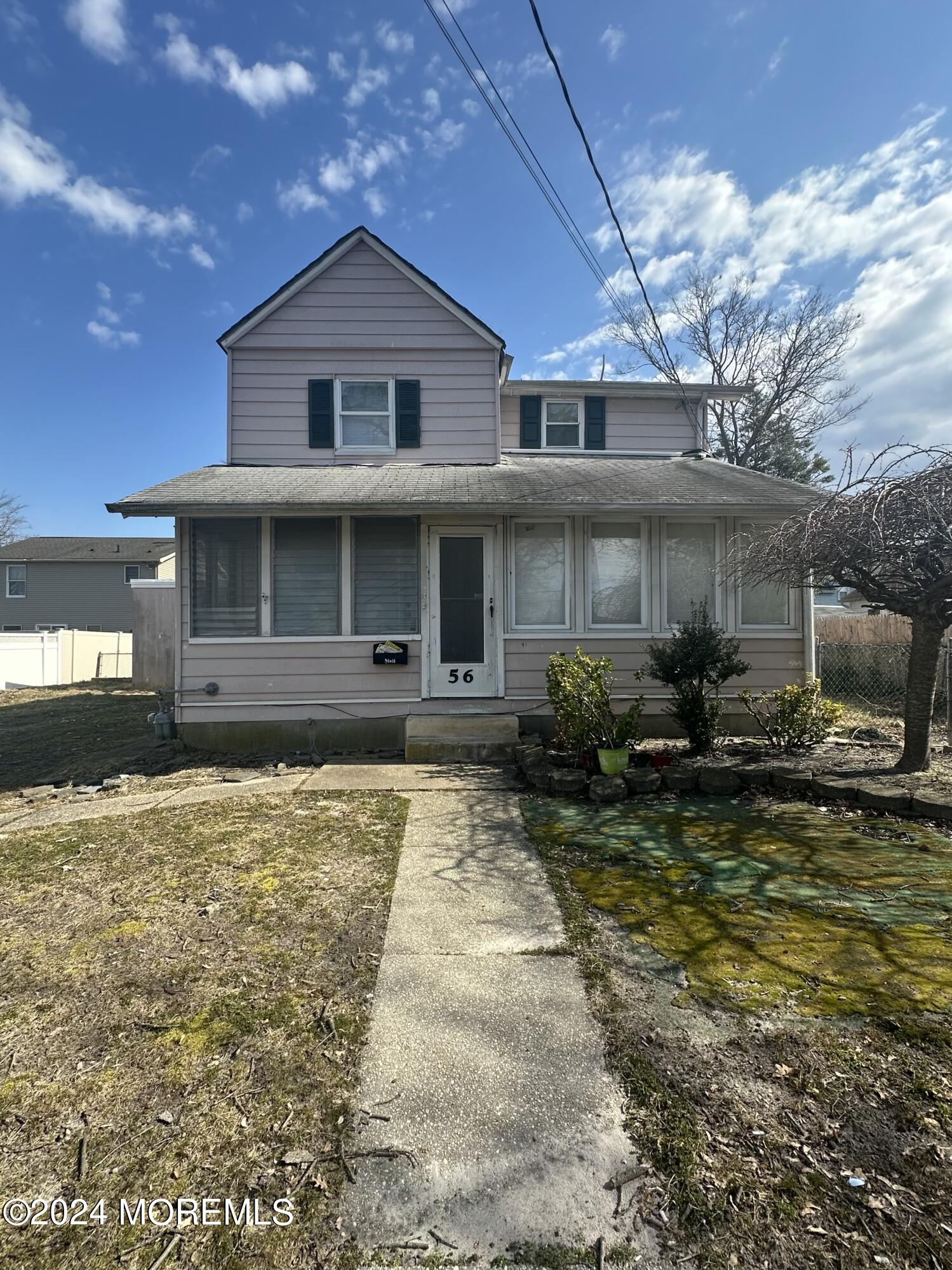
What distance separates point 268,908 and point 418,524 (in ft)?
17.0

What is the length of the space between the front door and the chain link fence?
6037 millimetres

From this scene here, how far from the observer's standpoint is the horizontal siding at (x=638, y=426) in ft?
35.7

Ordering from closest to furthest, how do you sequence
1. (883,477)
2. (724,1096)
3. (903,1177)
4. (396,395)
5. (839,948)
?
(903,1177), (724,1096), (839,948), (883,477), (396,395)

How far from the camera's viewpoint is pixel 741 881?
11.2 feet

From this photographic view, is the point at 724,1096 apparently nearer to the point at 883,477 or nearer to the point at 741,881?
the point at 741,881

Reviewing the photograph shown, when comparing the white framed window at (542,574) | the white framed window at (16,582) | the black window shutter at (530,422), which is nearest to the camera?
the white framed window at (542,574)

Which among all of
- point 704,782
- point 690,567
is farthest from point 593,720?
point 690,567

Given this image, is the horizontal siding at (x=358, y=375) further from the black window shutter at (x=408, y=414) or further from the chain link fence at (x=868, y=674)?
the chain link fence at (x=868, y=674)

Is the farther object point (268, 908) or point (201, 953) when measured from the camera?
point (268, 908)

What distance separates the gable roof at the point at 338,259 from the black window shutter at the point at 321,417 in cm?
124

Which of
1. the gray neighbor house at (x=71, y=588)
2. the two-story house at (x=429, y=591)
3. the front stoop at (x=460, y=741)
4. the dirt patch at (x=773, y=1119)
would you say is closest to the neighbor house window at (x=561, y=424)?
the two-story house at (x=429, y=591)

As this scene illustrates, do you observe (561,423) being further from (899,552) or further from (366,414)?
(899,552)

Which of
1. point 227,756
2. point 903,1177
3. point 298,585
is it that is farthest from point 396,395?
point 903,1177

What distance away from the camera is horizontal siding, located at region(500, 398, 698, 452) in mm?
10883
